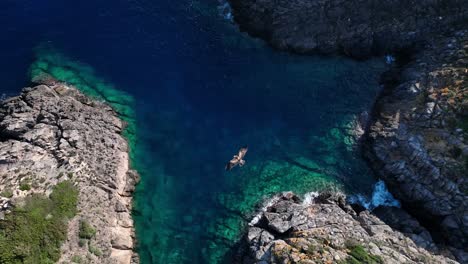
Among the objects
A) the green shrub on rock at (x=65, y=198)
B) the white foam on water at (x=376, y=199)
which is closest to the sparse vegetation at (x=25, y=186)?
the green shrub on rock at (x=65, y=198)

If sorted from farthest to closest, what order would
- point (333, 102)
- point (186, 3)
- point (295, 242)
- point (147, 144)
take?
point (186, 3)
point (333, 102)
point (147, 144)
point (295, 242)

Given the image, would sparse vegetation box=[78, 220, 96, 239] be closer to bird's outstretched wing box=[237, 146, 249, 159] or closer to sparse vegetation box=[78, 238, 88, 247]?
sparse vegetation box=[78, 238, 88, 247]

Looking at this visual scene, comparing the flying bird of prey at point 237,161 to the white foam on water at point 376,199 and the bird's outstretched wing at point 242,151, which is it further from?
the white foam on water at point 376,199

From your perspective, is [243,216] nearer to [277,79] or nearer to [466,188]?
[277,79]

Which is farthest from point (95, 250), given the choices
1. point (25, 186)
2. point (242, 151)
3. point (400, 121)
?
point (400, 121)

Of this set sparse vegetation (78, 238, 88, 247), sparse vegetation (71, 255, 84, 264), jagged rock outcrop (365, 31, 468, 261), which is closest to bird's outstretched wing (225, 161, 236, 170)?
jagged rock outcrop (365, 31, 468, 261)

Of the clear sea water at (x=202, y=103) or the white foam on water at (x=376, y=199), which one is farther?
the white foam on water at (x=376, y=199)

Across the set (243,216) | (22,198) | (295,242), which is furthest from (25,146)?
(295,242)
